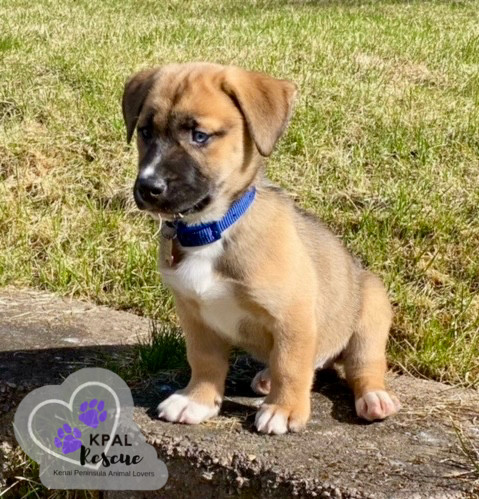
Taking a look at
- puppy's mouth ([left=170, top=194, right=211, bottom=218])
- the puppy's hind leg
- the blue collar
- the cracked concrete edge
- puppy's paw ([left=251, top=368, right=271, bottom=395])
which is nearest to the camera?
the cracked concrete edge

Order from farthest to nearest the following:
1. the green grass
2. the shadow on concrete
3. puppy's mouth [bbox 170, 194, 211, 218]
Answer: the green grass
the shadow on concrete
puppy's mouth [bbox 170, 194, 211, 218]

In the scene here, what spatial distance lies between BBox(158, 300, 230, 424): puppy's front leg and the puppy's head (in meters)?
0.41

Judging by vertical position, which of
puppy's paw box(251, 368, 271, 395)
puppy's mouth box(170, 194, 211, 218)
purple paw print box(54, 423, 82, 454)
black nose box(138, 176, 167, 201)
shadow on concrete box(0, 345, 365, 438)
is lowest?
purple paw print box(54, 423, 82, 454)

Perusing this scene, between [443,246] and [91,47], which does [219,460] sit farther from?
[91,47]

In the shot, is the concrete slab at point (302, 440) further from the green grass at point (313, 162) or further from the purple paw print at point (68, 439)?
the green grass at point (313, 162)

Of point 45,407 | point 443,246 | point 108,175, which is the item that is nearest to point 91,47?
point 108,175

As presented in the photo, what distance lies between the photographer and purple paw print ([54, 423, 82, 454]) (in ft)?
10.8

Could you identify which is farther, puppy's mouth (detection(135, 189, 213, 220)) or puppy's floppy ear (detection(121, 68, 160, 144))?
puppy's floppy ear (detection(121, 68, 160, 144))

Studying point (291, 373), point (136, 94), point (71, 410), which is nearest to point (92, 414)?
→ point (71, 410)

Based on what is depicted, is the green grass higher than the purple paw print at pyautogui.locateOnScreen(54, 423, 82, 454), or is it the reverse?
the green grass

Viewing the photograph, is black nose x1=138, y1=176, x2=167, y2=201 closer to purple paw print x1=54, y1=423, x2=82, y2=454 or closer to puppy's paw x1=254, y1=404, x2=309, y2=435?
puppy's paw x1=254, y1=404, x2=309, y2=435

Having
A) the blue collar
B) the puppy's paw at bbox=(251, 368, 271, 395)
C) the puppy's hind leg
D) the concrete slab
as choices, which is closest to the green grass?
the puppy's hind leg

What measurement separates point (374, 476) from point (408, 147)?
10.7ft

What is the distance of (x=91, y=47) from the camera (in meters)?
8.03
